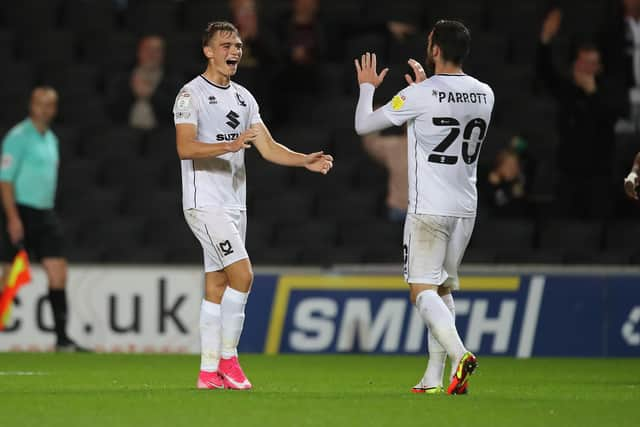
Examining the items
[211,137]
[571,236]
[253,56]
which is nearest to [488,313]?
[571,236]

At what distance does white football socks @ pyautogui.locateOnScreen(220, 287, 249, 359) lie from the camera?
25.7ft

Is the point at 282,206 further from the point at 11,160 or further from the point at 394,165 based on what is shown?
the point at 11,160

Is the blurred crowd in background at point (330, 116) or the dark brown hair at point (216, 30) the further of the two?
the blurred crowd in background at point (330, 116)

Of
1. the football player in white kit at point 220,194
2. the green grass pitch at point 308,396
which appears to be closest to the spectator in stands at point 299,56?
the green grass pitch at point 308,396

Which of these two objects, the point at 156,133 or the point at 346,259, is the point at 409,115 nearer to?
the point at 346,259

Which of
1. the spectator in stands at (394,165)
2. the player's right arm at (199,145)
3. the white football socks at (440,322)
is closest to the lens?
the white football socks at (440,322)

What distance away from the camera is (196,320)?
12.4 metres

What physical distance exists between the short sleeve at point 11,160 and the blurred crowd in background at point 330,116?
6.60ft

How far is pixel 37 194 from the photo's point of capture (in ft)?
39.1

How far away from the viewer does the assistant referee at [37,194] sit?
468 inches

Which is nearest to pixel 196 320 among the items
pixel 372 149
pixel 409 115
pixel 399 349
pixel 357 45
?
pixel 399 349

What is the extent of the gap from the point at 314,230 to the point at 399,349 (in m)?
2.09

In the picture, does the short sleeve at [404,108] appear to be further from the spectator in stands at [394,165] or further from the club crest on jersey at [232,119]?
the spectator in stands at [394,165]

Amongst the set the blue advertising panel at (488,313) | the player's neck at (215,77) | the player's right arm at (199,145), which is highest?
the player's neck at (215,77)
